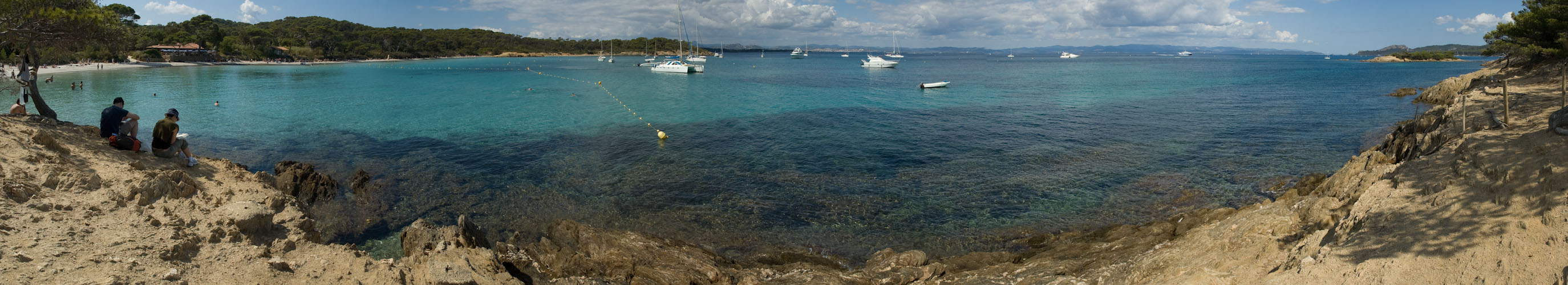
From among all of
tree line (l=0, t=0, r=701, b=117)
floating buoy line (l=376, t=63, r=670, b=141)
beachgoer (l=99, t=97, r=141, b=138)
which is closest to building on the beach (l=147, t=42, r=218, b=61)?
tree line (l=0, t=0, r=701, b=117)

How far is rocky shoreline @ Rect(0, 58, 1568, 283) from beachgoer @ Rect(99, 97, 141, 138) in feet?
1.69

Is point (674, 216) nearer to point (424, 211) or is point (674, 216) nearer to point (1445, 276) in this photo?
point (424, 211)

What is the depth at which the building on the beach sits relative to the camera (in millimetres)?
89875

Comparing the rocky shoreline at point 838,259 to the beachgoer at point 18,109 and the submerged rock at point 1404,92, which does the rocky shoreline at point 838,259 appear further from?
the submerged rock at point 1404,92

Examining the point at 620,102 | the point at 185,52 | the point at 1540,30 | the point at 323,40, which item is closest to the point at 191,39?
the point at 185,52

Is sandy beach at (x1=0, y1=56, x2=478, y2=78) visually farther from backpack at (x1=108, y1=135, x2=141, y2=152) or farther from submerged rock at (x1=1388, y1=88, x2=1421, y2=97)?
submerged rock at (x1=1388, y1=88, x2=1421, y2=97)

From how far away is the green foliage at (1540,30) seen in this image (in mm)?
24609

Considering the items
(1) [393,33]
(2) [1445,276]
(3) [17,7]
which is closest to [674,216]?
(2) [1445,276]

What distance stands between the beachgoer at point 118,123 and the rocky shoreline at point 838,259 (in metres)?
0.51

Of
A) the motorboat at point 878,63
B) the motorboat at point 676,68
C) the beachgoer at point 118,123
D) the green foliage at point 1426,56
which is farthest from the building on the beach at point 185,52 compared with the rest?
the green foliage at point 1426,56

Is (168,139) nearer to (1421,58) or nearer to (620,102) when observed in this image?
(620,102)

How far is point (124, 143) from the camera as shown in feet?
41.0

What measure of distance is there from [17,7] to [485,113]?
18506 millimetres

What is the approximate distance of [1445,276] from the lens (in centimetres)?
588
